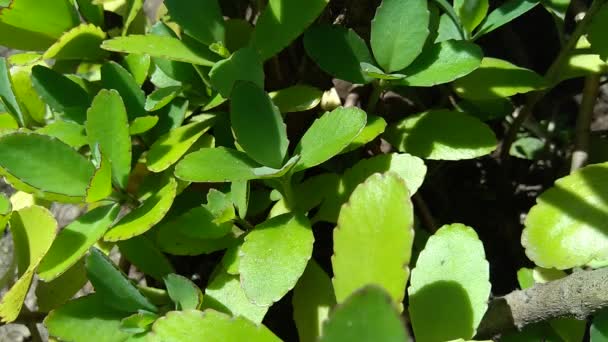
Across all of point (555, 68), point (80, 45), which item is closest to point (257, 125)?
point (80, 45)

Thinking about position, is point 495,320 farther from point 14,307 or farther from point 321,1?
point 14,307

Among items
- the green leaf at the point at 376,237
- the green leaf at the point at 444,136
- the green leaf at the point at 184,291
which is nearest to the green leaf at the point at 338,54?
the green leaf at the point at 444,136

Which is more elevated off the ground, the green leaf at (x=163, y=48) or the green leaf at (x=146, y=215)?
the green leaf at (x=163, y=48)

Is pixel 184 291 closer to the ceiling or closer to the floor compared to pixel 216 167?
closer to the floor

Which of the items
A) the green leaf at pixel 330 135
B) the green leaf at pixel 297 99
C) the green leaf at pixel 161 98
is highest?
the green leaf at pixel 330 135

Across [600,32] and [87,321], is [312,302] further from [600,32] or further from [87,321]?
[600,32]

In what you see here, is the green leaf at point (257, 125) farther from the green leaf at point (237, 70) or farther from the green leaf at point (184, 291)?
the green leaf at point (184, 291)

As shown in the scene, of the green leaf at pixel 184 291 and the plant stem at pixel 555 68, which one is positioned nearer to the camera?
the green leaf at pixel 184 291
